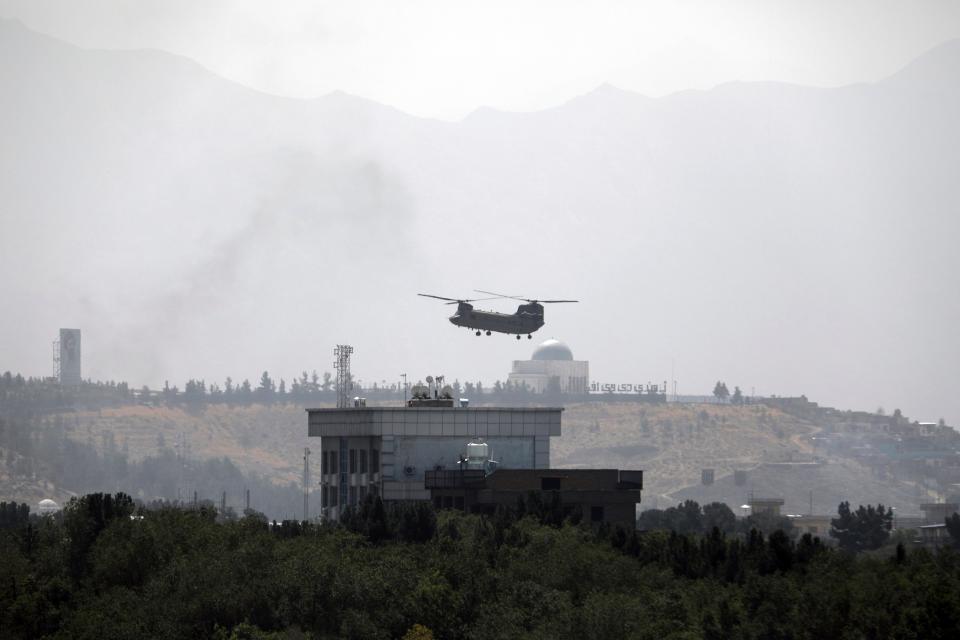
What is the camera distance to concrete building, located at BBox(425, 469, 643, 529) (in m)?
171

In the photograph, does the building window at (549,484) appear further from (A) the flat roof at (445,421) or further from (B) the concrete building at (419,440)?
Answer: (B) the concrete building at (419,440)

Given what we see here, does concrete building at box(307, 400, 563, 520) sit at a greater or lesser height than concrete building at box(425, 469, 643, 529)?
greater

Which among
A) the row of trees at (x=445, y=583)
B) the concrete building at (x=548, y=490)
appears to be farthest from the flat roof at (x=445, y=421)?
the row of trees at (x=445, y=583)

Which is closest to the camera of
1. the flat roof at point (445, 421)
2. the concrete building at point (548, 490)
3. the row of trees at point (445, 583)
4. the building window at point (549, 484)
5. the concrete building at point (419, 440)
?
the row of trees at point (445, 583)

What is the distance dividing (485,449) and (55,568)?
45.0 meters

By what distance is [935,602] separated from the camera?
106 meters

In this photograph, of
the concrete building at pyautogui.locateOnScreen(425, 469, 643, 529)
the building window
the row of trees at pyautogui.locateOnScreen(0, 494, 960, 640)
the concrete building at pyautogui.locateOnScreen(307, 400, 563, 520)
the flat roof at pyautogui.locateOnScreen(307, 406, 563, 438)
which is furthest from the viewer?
the flat roof at pyautogui.locateOnScreen(307, 406, 563, 438)

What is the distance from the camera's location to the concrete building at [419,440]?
179 meters

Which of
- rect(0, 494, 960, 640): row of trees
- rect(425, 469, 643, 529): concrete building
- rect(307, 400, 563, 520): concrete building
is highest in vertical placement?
rect(307, 400, 563, 520): concrete building

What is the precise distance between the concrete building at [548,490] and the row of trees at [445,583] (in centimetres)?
1444

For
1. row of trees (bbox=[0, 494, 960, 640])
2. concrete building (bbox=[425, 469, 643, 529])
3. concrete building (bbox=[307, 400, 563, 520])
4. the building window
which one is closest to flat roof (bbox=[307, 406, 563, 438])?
concrete building (bbox=[307, 400, 563, 520])

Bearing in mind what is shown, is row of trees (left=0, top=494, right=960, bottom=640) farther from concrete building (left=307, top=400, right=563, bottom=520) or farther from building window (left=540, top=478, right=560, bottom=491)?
concrete building (left=307, top=400, right=563, bottom=520)

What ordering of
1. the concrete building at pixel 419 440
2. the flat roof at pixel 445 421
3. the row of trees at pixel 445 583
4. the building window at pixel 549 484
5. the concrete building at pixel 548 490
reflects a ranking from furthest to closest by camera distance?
the flat roof at pixel 445 421, the concrete building at pixel 419 440, the concrete building at pixel 548 490, the building window at pixel 549 484, the row of trees at pixel 445 583

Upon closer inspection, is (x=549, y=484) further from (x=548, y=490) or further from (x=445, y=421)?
(x=445, y=421)
